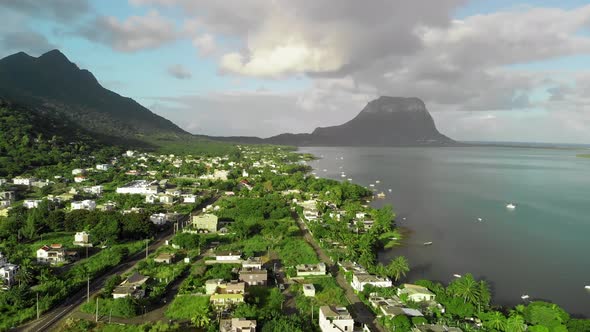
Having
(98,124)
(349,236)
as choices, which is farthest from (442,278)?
(98,124)

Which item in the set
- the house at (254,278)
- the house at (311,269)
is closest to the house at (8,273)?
the house at (254,278)

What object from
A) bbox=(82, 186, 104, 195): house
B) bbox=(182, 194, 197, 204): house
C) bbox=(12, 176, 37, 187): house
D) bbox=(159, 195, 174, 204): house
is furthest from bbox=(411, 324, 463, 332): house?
bbox=(12, 176, 37, 187): house

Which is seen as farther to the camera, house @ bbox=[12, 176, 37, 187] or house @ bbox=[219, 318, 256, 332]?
house @ bbox=[12, 176, 37, 187]

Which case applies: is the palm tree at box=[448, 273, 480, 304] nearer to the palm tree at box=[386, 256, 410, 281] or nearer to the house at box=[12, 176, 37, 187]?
the palm tree at box=[386, 256, 410, 281]

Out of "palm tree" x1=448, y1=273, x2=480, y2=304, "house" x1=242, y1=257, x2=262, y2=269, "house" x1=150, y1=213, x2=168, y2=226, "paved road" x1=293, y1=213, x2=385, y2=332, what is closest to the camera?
"paved road" x1=293, y1=213, x2=385, y2=332

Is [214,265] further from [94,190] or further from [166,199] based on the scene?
[94,190]

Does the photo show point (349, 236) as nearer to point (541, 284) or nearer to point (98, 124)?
point (541, 284)
